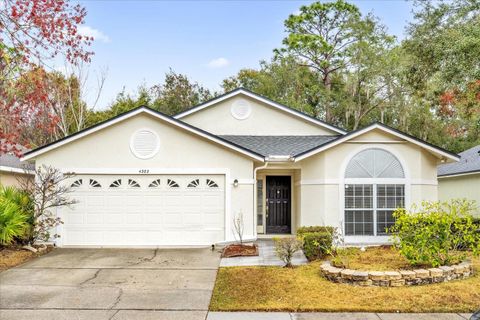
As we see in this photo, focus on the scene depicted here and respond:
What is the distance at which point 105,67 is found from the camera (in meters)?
30.6

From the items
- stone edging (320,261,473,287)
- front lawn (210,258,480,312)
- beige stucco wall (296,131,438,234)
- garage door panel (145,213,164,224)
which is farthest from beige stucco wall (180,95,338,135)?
stone edging (320,261,473,287)

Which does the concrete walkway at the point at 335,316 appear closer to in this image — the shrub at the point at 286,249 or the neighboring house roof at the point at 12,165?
the shrub at the point at 286,249

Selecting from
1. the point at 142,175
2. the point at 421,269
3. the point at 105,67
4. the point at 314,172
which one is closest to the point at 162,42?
the point at 105,67

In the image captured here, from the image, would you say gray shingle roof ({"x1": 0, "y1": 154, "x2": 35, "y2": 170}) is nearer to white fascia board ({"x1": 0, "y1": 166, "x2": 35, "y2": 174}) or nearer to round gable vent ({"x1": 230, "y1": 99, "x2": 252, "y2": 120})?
white fascia board ({"x1": 0, "y1": 166, "x2": 35, "y2": 174})

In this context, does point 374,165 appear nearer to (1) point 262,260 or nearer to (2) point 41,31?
(1) point 262,260

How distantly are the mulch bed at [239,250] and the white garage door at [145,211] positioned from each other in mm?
1330

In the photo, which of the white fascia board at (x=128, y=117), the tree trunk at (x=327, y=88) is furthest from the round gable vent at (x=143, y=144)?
the tree trunk at (x=327, y=88)

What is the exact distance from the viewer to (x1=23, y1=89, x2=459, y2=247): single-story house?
1373 cm

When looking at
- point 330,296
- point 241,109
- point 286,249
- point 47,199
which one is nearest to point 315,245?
point 286,249

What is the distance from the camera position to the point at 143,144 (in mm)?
14234

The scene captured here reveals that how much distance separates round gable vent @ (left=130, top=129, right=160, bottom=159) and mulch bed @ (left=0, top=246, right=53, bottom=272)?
4063 mm

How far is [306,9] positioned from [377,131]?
79.1 feet

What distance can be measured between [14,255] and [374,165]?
36.6ft

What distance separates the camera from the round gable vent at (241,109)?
17.9m
